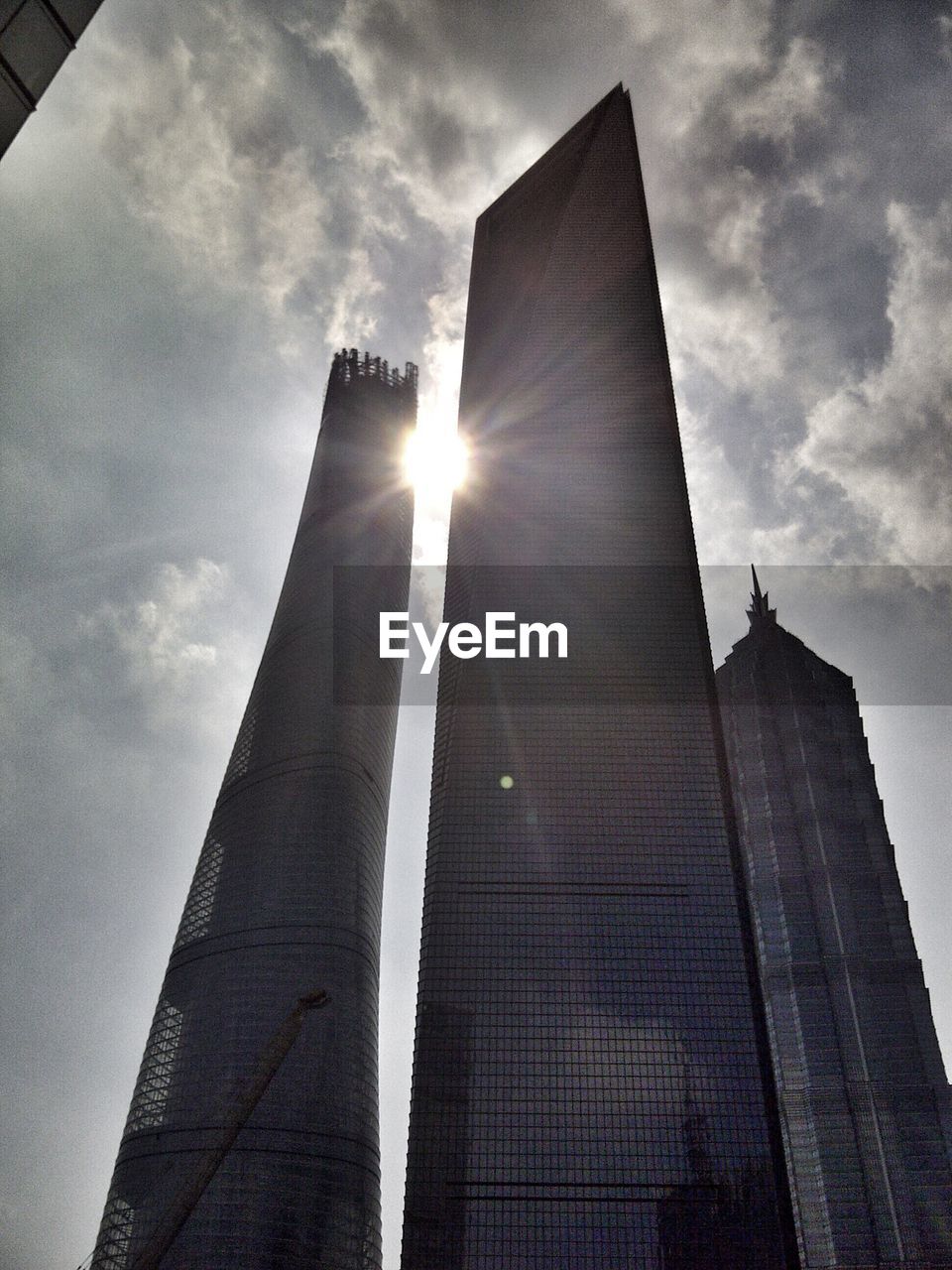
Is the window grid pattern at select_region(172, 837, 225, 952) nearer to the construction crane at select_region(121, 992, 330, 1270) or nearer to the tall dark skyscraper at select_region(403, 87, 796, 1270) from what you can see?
the construction crane at select_region(121, 992, 330, 1270)

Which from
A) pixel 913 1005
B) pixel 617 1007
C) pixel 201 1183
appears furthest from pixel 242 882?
pixel 913 1005

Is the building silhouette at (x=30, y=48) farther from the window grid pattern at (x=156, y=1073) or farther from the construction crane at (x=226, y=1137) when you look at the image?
the window grid pattern at (x=156, y=1073)

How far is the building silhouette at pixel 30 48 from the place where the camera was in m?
8.09

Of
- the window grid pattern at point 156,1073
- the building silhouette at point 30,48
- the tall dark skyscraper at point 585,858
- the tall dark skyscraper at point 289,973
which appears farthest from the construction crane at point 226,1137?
the building silhouette at point 30,48

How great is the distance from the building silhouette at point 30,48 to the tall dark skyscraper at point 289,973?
4191 inches

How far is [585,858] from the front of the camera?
12069cm

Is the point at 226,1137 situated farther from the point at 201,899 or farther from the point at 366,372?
the point at 366,372

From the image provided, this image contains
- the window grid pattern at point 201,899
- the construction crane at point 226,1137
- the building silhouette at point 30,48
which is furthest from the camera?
the window grid pattern at point 201,899

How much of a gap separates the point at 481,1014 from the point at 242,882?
33.0 meters

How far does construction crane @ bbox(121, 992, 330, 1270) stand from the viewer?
9394cm

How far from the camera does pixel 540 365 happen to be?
162m

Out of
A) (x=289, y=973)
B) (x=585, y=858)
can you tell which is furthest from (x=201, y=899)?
(x=585, y=858)

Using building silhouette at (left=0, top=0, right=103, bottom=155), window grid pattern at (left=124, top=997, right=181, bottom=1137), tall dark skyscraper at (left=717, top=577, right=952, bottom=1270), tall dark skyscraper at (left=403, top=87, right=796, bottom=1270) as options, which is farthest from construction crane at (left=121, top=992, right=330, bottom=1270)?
building silhouette at (left=0, top=0, right=103, bottom=155)

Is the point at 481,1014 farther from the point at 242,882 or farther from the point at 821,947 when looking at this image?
the point at 821,947
